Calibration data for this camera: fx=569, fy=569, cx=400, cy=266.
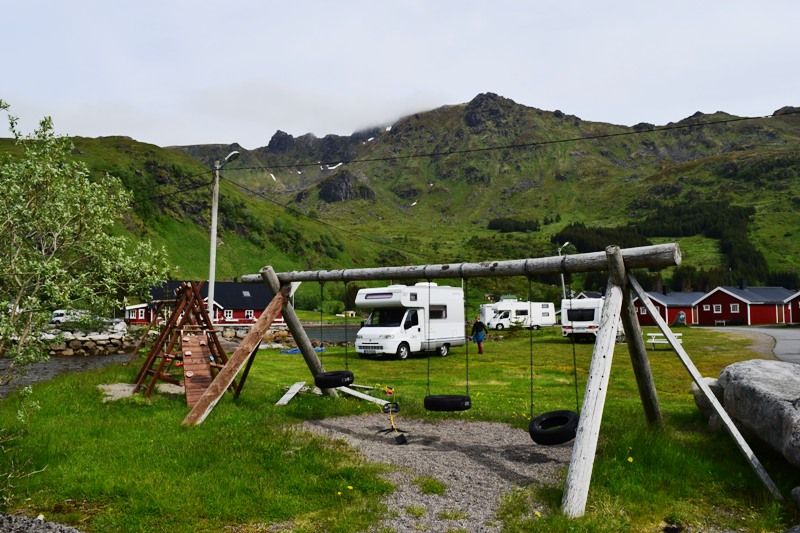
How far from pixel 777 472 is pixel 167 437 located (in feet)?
31.7

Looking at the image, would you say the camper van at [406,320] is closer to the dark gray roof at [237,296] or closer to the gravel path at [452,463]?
the gravel path at [452,463]

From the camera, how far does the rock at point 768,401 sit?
7348 millimetres

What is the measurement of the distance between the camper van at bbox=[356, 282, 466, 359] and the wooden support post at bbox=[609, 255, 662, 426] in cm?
1736

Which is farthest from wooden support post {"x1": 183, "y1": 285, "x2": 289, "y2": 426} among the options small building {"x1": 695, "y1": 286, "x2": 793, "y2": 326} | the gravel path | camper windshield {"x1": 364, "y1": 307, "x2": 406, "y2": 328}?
small building {"x1": 695, "y1": 286, "x2": 793, "y2": 326}

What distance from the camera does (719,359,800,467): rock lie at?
7348mm

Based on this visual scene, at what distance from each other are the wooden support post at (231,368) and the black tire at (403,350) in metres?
15.9

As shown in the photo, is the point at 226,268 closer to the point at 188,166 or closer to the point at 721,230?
the point at 188,166

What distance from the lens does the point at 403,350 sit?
1138 inches

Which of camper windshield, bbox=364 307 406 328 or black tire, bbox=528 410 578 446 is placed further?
camper windshield, bbox=364 307 406 328

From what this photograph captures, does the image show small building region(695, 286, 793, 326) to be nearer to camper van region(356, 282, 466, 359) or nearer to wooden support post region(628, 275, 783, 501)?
camper van region(356, 282, 466, 359)

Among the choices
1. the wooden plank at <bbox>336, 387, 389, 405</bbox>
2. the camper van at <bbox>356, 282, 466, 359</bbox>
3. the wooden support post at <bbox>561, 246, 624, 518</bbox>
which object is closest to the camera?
the wooden support post at <bbox>561, 246, 624, 518</bbox>

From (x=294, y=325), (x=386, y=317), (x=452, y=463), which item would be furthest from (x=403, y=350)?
(x=452, y=463)

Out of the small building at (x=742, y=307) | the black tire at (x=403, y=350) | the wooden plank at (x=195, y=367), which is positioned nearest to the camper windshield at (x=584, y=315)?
the black tire at (x=403, y=350)

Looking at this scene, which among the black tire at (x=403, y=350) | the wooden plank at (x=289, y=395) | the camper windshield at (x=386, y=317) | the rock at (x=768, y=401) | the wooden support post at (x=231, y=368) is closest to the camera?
the rock at (x=768, y=401)
